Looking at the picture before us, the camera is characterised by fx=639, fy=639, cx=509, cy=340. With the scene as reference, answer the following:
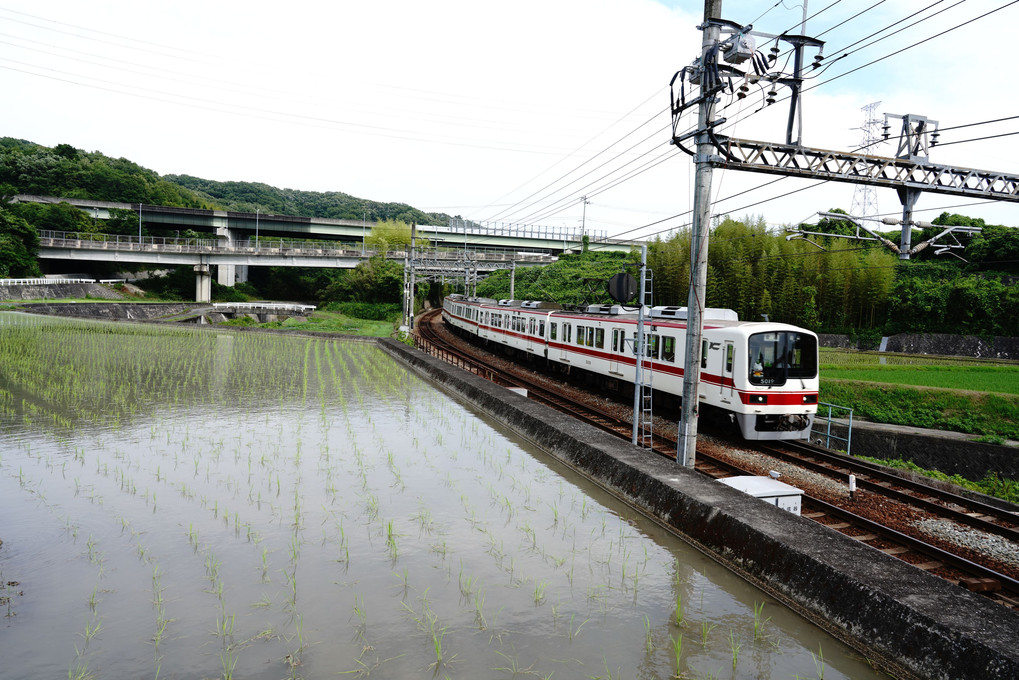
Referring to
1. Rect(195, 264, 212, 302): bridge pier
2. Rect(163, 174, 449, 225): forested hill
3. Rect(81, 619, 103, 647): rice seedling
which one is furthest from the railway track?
Rect(163, 174, 449, 225): forested hill

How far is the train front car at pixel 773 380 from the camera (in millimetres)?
10586

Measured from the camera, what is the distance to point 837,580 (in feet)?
14.5

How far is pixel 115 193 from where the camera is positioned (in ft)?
225

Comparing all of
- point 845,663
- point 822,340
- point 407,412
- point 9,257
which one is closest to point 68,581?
point 845,663

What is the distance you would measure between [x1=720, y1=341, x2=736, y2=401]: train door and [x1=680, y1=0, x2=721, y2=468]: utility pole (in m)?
2.60

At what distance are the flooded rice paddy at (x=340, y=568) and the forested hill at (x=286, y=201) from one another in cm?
9449

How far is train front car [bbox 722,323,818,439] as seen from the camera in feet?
34.7

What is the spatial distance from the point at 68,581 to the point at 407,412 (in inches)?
304

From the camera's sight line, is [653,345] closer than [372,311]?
Yes

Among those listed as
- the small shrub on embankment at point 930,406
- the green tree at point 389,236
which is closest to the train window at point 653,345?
the small shrub on embankment at point 930,406

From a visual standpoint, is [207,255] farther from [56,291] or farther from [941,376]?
[941,376]

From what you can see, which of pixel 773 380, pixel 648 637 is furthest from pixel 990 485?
pixel 648 637

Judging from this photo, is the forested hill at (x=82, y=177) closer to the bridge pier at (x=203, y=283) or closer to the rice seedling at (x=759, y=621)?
the bridge pier at (x=203, y=283)

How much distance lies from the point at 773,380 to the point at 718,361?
39.1 inches
